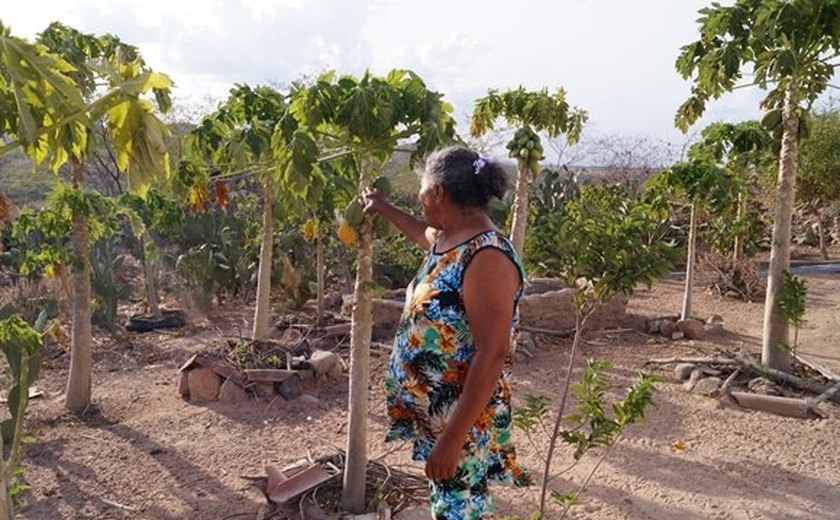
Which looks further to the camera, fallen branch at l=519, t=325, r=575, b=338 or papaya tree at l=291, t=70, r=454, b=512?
fallen branch at l=519, t=325, r=575, b=338

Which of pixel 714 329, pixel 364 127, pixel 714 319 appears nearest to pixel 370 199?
pixel 364 127

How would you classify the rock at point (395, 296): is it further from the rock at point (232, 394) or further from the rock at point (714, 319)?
the rock at point (714, 319)

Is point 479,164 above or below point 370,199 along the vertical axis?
above

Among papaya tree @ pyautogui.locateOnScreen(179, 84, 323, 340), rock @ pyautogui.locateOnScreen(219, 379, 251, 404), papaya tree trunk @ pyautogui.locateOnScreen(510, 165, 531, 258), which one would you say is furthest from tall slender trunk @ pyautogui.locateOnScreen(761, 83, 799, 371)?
rock @ pyautogui.locateOnScreen(219, 379, 251, 404)

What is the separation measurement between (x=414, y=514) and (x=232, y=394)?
2.48m

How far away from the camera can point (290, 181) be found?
2904 millimetres

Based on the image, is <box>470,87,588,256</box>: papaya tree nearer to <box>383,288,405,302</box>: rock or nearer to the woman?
<box>383,288,405,302</box>: rock

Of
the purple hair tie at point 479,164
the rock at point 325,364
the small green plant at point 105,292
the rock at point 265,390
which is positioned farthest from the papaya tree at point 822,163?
the purple hair tie at point 479,164

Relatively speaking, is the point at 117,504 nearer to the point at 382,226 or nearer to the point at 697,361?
the point at 382,226

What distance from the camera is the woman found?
1994mm

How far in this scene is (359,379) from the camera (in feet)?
11.2

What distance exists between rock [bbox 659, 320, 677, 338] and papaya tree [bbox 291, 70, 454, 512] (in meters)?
5.43

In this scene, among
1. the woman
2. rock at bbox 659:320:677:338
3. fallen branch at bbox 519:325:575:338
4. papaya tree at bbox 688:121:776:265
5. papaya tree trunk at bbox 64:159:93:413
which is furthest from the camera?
rock at bbox 659:320:677:338

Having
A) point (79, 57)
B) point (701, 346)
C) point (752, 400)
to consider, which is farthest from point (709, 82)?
point (79, 57)
